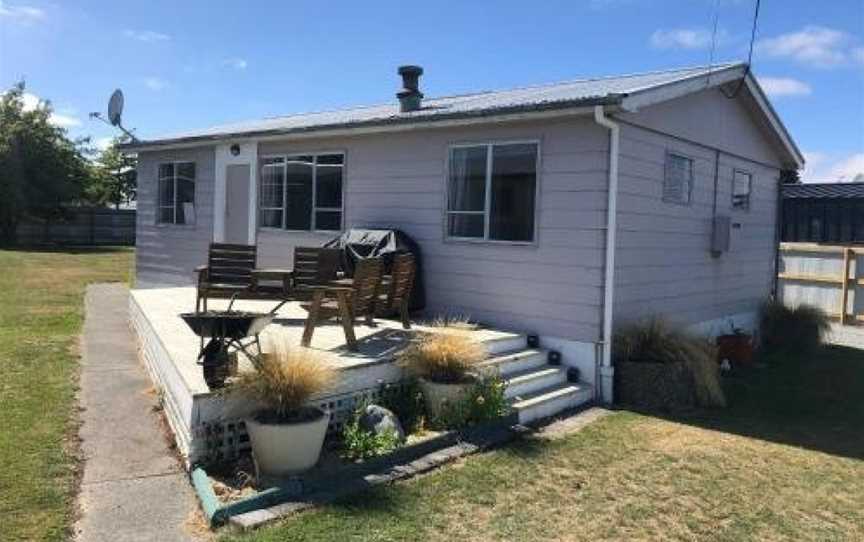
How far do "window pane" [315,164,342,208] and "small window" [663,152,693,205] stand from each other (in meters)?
4.32

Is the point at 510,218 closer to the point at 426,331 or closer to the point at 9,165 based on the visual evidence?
the point at 426,331

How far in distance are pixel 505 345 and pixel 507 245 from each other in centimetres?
124

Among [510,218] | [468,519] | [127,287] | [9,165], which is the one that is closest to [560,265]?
[510,218]

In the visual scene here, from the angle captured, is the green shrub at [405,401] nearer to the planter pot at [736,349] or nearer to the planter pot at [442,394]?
the planter pot at [442,394]

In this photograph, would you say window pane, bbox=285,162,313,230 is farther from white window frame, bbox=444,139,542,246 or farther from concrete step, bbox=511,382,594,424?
concrete step, bbox=511,382,594,424

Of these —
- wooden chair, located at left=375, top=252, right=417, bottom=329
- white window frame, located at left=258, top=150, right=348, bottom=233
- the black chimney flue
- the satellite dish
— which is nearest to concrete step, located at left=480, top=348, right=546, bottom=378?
wooden chair, located at left=375, top=252, right=417, bottom=329

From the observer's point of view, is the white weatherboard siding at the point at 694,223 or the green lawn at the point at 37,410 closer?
the green lawn at the point at 37,410

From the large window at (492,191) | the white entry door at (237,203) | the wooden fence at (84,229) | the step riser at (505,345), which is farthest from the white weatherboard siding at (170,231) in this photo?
the wooden fence at (84,229)

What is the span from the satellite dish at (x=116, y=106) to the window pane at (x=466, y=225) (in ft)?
29.9

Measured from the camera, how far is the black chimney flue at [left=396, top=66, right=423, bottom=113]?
1019 centimetres

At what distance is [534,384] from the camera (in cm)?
719

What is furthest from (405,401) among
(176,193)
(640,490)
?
(176,193)

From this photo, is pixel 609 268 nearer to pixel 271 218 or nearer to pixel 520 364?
pixel 520 364

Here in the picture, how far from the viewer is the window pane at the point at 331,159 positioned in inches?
405
